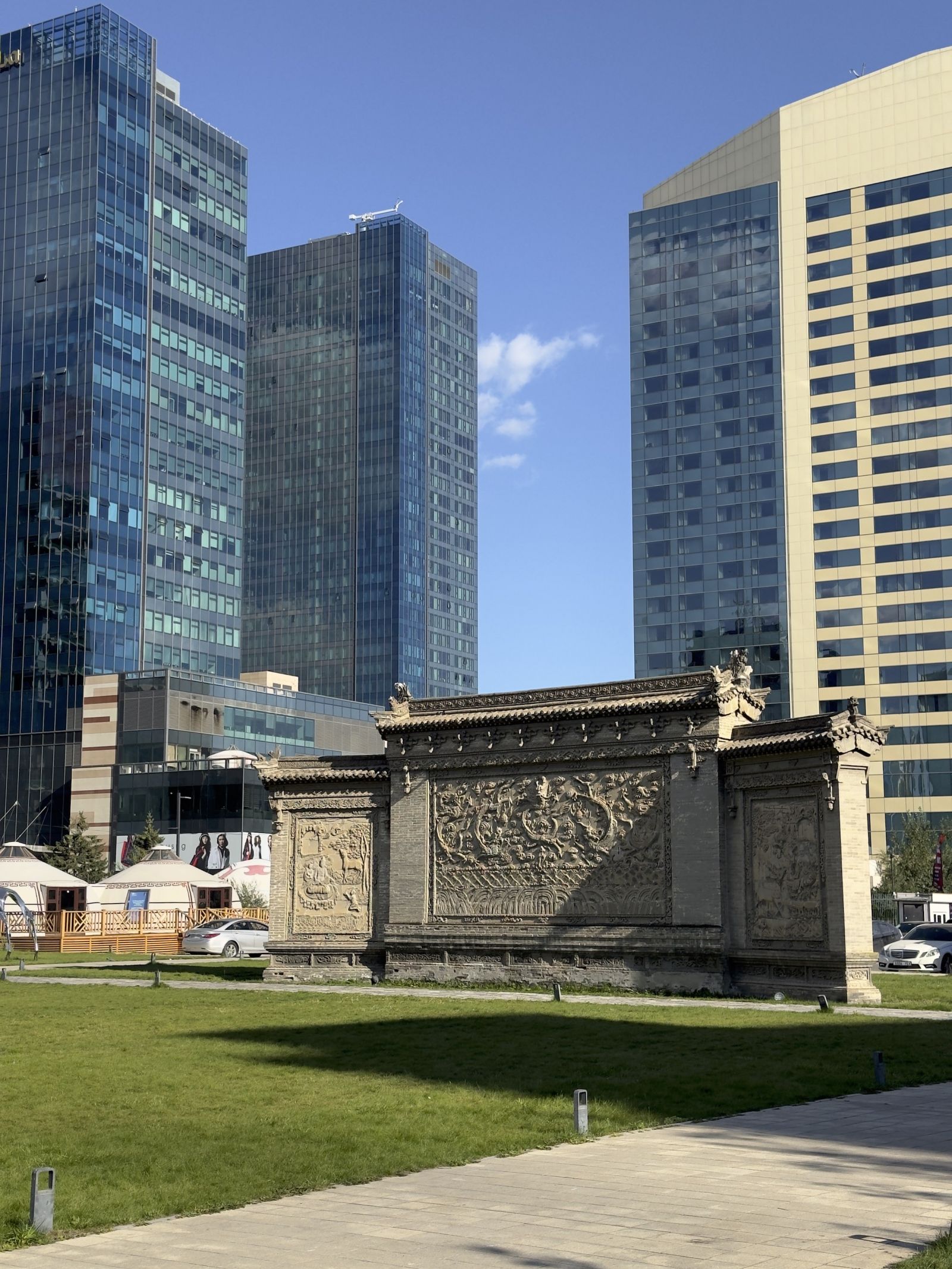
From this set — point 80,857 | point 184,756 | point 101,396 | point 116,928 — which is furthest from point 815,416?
point 116,928

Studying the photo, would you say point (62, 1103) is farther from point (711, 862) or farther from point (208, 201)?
point (208, 201)

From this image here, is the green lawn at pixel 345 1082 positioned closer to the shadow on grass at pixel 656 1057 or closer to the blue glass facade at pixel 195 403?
the shadow on grass at pixel 656 1057

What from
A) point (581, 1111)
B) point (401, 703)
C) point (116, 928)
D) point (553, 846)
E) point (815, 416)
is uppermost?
point (815, 416)

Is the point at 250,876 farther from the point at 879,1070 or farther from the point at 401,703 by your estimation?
the point at 879,1070

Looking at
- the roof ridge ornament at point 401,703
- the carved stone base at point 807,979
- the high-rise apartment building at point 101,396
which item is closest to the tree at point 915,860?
the roof ridge ornament at point 401,703

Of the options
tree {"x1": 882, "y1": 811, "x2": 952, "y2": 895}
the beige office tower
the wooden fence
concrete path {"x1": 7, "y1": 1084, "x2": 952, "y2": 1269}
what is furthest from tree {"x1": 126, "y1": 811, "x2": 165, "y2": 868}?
concrete path {"x1": 7, "y1": 1084, "x2": 952, "y2": 1269}

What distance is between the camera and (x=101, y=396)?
125 metres

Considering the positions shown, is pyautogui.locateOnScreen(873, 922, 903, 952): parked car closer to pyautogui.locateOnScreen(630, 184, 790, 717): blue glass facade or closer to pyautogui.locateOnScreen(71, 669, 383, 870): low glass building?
pyautogui.locateOnScreen(71, 669, 383, 870): low glass building

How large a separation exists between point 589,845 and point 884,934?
880 inches

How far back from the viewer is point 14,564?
125 meters

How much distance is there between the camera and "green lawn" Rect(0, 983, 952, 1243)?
1299cm

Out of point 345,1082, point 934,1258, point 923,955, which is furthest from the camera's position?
point 923,955

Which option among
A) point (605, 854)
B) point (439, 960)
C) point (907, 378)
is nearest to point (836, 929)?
point (605, 854)

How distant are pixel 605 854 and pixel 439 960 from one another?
19.8 feet
